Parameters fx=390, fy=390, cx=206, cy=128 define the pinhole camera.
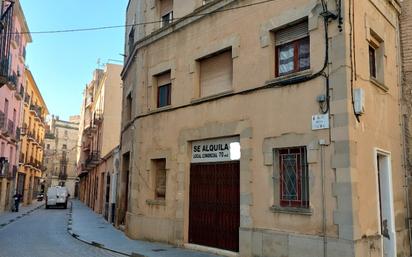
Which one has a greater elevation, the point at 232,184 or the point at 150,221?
the point at 232,184

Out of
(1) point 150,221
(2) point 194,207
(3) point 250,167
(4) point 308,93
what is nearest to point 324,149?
(4) point 308,93

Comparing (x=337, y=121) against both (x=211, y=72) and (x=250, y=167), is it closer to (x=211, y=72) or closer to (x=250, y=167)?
(x=250, y=167)

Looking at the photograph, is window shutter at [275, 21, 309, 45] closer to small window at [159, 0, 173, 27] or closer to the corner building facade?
the corner building facade

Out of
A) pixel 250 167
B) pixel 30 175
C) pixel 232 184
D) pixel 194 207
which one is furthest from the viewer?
pixel 30 175

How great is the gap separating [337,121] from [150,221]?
7.00m

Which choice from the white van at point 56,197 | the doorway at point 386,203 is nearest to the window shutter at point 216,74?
the doorway at point 386,203

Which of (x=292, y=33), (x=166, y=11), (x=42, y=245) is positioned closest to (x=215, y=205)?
(x=292, y=33)

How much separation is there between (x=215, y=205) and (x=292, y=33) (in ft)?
16.0

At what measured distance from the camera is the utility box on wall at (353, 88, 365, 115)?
789 centimetres

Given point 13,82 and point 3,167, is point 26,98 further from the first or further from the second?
point 3,167

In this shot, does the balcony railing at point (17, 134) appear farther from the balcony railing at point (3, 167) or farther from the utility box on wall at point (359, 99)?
the utility box on wall at point (359, 99)

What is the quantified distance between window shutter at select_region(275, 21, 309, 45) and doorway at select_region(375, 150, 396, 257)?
3192 millimetres

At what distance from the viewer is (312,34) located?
8.59 meters

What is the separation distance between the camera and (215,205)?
10578 mm
